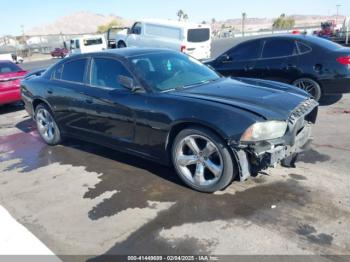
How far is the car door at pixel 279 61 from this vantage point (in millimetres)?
7527

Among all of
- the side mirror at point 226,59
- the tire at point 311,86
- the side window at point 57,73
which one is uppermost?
the side window at point 57,73

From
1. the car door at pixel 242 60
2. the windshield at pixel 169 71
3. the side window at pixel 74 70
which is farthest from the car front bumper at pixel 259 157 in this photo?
the car door at pixel 242 60

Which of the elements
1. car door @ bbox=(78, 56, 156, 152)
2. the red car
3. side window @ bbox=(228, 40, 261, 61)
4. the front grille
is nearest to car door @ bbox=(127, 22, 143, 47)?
the red car

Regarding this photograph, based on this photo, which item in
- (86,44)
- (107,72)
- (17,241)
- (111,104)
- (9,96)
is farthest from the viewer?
(86,44)

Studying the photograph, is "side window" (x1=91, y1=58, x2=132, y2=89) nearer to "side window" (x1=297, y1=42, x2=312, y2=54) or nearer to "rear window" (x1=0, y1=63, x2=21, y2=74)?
"side window" (x1=297, y1=42, x2=312, y2=54)

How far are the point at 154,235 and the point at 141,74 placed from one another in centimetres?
→ 211

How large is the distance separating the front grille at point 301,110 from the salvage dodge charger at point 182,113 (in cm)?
1

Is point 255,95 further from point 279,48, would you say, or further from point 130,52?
point 279,48

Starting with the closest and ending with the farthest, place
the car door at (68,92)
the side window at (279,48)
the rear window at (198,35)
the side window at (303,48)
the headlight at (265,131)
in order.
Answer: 1. the headlight at (265,131)
2. the car door at (68,92)
3. the side window at (303,48)
4. the side window at (279,48)
5. the rear window at (198,35)

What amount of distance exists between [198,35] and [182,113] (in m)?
15.4

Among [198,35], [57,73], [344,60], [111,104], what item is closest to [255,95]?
[111,104]

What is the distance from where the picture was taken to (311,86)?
291 inches

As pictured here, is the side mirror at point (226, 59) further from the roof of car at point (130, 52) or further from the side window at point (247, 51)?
the roof of car at point (130, 52)

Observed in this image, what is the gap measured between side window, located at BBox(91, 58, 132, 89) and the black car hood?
3.12 feet
